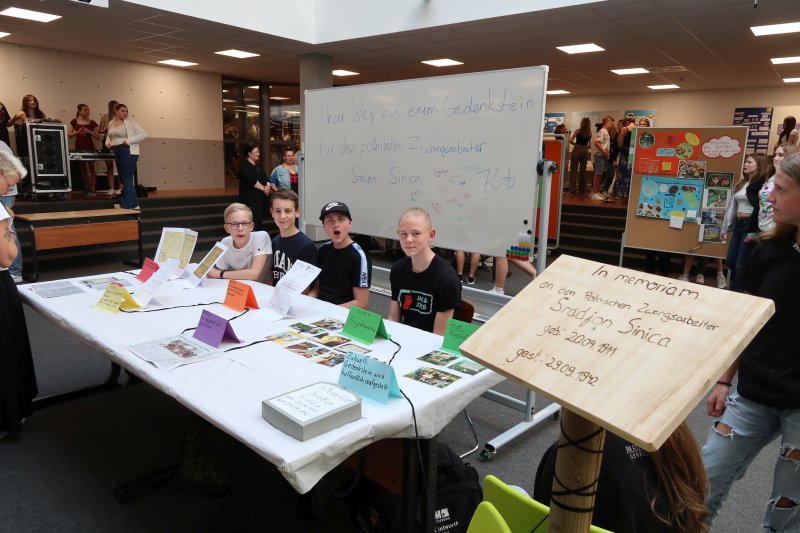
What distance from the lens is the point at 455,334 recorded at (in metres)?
1.82

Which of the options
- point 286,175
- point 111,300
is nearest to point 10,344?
point 111,300

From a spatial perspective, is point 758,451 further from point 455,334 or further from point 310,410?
point 310,410

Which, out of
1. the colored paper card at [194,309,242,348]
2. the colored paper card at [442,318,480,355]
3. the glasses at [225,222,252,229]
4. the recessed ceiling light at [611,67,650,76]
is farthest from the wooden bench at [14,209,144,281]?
the recessed ceiling light at [611,67,650,76]

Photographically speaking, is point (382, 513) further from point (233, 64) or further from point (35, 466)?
point (233, 64)

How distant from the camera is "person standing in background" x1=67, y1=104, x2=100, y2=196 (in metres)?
7.98

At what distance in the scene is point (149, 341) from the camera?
1884 millimetres

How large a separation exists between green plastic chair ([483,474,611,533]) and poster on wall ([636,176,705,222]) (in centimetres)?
570

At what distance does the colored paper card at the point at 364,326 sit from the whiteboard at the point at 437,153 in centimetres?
140

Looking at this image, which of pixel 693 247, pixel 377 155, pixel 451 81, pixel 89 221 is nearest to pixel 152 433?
pixel 377 155

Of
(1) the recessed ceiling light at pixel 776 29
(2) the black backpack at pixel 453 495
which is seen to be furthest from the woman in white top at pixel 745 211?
(2) the black backpack at pixel 453 495

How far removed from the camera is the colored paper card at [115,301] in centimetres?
225

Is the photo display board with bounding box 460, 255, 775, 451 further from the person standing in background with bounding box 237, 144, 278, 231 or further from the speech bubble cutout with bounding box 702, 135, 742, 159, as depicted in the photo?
the person standing in background with bounding box 237, 144, 278, 231

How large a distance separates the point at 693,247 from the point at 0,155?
6102 millimetres

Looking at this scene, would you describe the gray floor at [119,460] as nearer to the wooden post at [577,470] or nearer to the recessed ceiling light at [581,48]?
the wooden post at [577,470]
